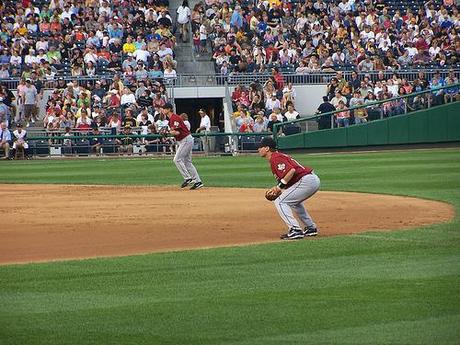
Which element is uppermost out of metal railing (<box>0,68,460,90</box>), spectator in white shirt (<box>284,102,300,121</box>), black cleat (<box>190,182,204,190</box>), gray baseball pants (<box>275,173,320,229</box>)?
metal railing (<box>0,68,460,90</box>)

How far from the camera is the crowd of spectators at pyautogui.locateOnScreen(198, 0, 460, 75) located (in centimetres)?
3759

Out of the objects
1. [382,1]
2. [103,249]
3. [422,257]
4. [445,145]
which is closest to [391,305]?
[422,257]

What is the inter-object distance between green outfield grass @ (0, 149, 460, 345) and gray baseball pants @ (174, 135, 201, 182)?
323 inches

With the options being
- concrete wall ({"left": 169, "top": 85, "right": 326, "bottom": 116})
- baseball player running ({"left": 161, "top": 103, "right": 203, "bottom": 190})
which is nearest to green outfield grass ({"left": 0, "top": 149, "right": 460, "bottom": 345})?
baseball player running ({"left": 161, "top": 103, "right": 203, "bottom": 190})

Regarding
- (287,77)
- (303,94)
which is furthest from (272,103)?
(303,94)

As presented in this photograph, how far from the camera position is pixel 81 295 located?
1011 centimetres

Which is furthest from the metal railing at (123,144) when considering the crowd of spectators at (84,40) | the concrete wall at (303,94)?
the concrete wall at (303,94)

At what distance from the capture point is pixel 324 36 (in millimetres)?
38875

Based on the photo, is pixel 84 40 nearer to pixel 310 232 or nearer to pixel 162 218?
pixel 162 218

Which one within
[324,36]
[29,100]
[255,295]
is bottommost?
[255,295]

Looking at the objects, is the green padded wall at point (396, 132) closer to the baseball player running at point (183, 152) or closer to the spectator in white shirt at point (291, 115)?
the spectator in white shirt at point (291, 115)

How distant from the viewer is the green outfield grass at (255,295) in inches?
328

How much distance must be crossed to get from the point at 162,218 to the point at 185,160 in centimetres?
554

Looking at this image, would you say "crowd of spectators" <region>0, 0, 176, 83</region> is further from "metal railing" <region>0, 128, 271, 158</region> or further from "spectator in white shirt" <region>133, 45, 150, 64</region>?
"metal railing" <region>0, 128, 271, 158</region>
